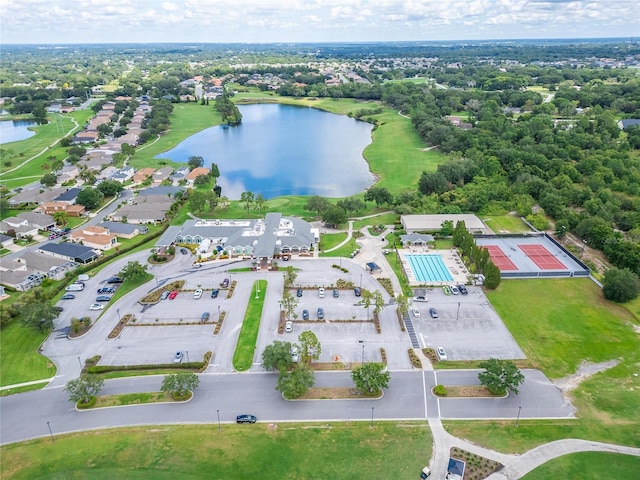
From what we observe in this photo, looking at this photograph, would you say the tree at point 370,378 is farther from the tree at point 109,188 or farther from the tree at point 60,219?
the tree at point 109,188

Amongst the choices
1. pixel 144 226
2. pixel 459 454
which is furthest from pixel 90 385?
pixel 144 226

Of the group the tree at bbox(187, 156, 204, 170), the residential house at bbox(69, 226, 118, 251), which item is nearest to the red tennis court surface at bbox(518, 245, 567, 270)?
the residential house at bbox(69, 226, 118, 251)

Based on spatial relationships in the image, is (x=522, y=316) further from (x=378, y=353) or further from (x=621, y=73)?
(x=621, y=73)

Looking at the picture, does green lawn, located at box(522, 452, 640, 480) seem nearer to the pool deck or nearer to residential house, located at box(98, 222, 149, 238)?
the pool deck

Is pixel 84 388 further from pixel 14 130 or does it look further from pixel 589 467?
pixel 14 130

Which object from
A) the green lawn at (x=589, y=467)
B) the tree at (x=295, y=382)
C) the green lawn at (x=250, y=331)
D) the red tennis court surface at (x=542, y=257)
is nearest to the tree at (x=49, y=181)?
the green lawn at (x=250, y=331)

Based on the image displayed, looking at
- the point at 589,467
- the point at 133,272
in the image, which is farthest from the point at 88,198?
the point at 589,467

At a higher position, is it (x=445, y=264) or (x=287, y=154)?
(x=287, y=154)
